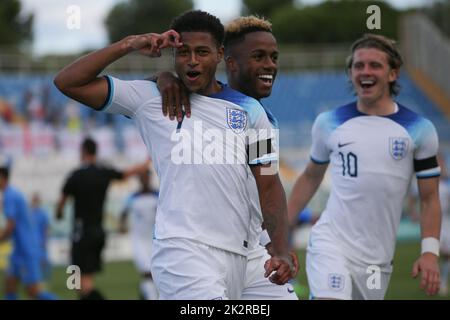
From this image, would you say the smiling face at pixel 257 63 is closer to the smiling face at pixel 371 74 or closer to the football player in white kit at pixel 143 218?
the smiling face at pixel 371 74

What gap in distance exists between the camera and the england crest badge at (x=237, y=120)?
6020 mm

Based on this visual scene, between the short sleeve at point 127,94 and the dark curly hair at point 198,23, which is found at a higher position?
Result: the dark curly hair at point 198,23

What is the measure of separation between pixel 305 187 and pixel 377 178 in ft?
2.61

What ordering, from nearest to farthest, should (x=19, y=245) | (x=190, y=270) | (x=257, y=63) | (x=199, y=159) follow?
(x=190, y=270), (x=199, y=159), (x=257, y=63), (x=19, y=245)

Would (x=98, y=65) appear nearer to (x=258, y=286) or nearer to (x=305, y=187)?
(x=258, y=286)

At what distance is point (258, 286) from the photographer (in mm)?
6637

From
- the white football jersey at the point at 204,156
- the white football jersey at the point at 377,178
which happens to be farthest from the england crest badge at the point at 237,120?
the white football jersey at the point at 377,178

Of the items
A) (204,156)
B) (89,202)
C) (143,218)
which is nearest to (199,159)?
(204,156)

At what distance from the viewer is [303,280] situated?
18938 millimetres

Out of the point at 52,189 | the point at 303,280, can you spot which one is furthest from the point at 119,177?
the point at 52,189

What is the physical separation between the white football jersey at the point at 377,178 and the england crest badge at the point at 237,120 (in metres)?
2.01

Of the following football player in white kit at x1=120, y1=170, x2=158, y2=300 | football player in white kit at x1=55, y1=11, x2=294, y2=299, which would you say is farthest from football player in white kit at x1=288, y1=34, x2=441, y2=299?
football player in white kit at x1=120, y1=170, x2=158, y2=300
